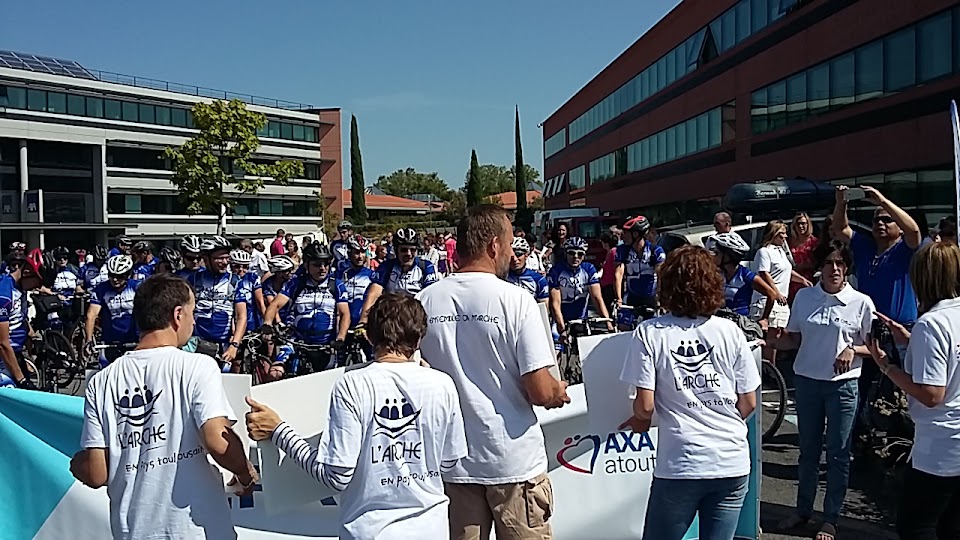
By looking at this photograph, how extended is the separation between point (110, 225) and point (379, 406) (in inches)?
2411

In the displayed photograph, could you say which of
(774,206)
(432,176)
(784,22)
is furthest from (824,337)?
(432,176)

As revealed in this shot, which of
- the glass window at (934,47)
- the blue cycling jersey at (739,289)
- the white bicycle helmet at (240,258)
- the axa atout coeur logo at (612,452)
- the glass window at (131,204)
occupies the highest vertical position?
the glass window at (934,47)

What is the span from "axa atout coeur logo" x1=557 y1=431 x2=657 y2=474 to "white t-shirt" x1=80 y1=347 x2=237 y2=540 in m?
2.24

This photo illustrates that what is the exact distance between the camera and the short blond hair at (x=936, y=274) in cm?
382

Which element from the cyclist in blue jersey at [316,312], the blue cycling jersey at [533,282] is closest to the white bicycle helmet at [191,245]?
the cyclist in blue jersey at [316,312]

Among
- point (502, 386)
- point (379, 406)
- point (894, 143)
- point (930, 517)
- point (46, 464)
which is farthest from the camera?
point (894, 143)

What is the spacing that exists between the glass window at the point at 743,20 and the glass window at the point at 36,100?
4762 centimetres

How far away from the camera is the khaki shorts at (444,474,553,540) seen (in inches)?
133

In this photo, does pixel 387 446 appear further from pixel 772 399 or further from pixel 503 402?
pixel 772 399

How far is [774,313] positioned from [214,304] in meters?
6.06

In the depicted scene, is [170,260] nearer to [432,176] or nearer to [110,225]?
[110,225]

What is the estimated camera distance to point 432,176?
461 ft

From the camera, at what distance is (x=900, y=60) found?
22422 millimetres

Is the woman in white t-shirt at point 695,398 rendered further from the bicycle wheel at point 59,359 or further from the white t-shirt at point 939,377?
the bicycle wheel at point 59,359
